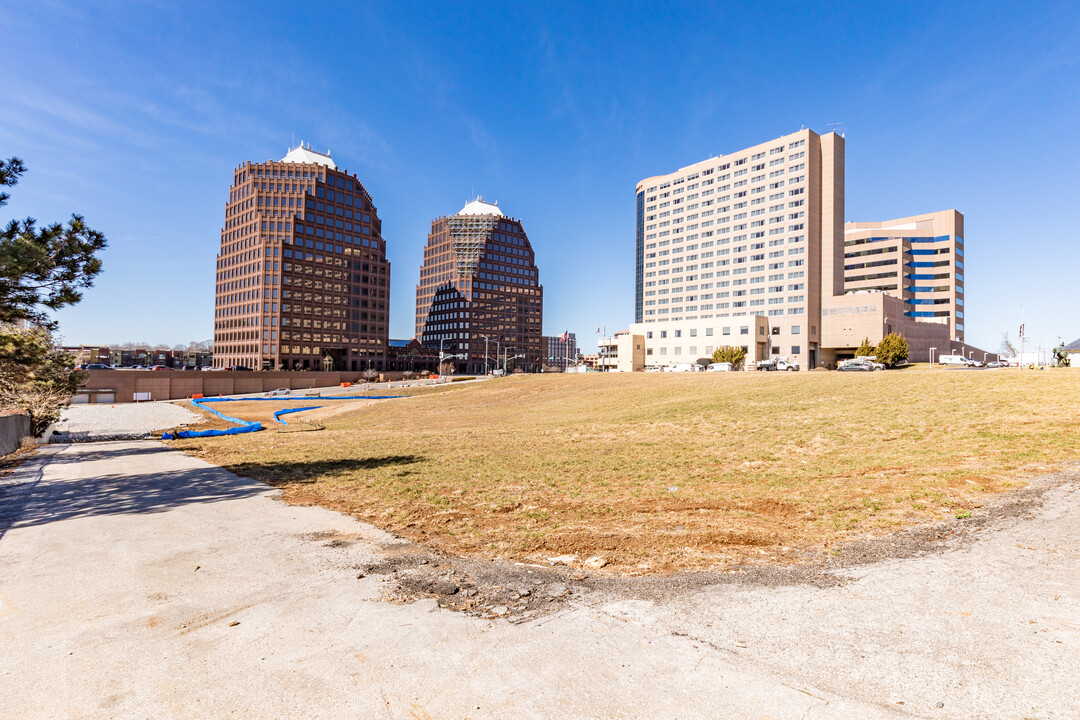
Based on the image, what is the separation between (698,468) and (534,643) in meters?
12.7

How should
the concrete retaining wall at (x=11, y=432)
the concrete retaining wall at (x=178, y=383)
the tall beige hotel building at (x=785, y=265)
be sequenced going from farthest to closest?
the tall beige hotel building at (x=785, y=265), the concrete retaining wall at (x=178, y=383), the concrete retaining wall at (x=11, y=432)

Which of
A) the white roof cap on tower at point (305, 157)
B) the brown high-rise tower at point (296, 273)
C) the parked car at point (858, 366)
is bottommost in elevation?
the parked car at point (858, 366)

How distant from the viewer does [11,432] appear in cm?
2334

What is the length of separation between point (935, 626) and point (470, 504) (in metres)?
9.56

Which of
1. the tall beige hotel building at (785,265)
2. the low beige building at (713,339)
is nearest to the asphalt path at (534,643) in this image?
the low beige building at (713,339)

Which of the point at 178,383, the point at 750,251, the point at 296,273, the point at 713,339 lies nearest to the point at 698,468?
the point at 178,383

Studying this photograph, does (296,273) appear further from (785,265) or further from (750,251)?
(785,265)

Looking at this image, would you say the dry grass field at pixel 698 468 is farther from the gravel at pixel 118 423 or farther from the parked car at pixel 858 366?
the parked car at pixel 858 366

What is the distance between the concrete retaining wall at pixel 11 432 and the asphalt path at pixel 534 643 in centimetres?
1867

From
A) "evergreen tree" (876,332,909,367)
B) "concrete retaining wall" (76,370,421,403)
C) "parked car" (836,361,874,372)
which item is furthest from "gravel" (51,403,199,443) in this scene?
"evergreen tree" (876,332,909,367)

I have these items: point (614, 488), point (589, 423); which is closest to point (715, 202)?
point (589, 423)

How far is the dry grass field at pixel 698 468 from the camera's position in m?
9.93

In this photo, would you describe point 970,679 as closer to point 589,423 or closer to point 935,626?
point 935,626

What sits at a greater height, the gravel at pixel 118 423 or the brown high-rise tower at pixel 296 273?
the brown high-rise tower at pixel 296 273
